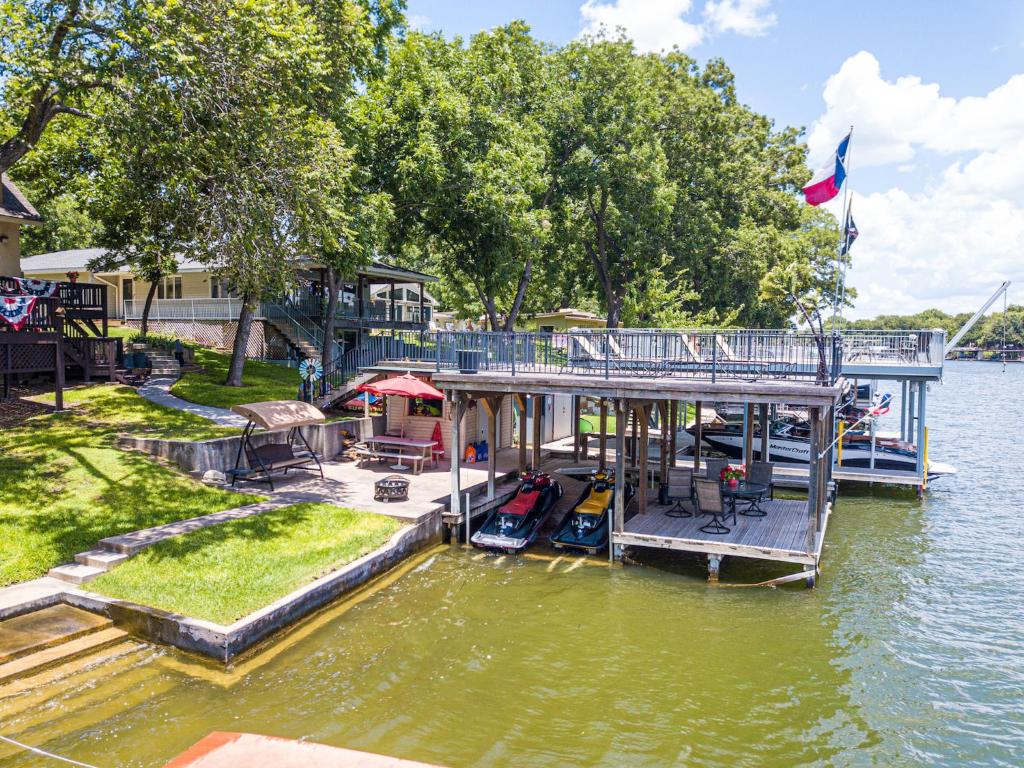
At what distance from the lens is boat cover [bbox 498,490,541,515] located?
16891 mm

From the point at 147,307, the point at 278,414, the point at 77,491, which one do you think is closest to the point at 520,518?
the point at 278,414

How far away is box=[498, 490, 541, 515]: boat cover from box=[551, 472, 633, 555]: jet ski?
0.99 m

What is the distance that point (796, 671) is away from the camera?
1080 cm

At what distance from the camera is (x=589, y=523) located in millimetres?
16359

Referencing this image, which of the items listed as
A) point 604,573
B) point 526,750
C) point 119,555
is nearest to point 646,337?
point 604,573

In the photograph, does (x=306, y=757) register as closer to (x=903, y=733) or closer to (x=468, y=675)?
(x=468, y=675)

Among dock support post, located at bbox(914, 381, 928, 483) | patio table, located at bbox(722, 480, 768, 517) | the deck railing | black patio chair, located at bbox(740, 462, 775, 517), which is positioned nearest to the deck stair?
the deck railing

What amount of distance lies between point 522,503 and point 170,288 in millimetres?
29895

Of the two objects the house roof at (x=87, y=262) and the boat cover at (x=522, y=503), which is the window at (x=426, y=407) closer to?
the boat cover at (x=522, y=503)

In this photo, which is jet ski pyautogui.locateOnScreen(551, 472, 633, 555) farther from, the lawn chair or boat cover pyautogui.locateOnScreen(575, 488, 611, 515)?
the lawn chair

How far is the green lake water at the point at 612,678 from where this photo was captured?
28.4ft

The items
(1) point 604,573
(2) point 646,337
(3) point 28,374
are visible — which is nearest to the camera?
(1) point 604,573

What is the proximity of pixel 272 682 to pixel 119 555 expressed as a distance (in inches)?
183

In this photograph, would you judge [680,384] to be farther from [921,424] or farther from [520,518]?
[921,424]
